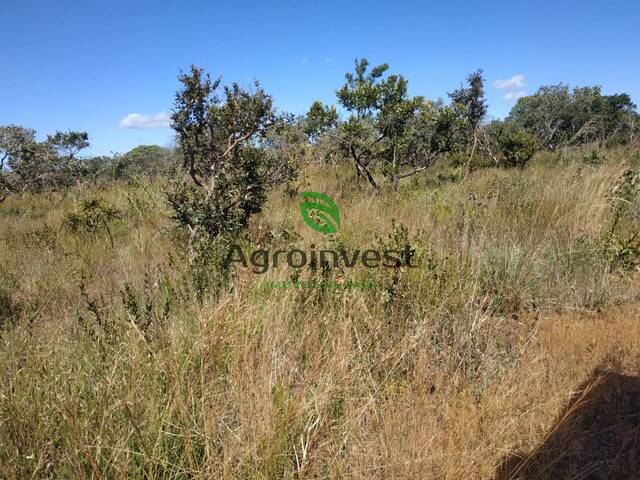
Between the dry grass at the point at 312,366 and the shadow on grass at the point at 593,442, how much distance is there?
0.23 ft

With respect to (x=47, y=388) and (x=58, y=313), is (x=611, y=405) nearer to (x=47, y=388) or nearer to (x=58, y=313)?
(x=47, y=388)

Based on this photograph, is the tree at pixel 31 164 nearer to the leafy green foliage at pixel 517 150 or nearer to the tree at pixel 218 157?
the tree at pixel 218 157

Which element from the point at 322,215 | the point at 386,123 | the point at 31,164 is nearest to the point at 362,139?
the point at 386,123

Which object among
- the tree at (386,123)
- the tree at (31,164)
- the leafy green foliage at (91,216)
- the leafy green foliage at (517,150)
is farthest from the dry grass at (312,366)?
the tree at (31,164)

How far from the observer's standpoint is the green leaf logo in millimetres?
4434

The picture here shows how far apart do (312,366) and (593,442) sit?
1391 millimetres

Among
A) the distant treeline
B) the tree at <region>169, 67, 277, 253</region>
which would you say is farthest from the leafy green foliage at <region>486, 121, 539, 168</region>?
the tree at <region>169, 67, 277, 253</region>

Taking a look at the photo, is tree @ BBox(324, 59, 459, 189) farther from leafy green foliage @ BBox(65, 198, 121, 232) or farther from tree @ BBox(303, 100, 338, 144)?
Result: leafy green foliage @ BBox(65, 198, 121, 232)

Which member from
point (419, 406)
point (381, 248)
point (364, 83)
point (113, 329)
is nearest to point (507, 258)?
point (381, 248)

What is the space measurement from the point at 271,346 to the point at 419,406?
81 centimetres

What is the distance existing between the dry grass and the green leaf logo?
827 millimetres

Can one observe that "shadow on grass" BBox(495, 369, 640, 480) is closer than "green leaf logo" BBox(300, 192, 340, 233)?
Yes

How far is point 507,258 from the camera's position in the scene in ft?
10.3

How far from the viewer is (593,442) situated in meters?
1.74
